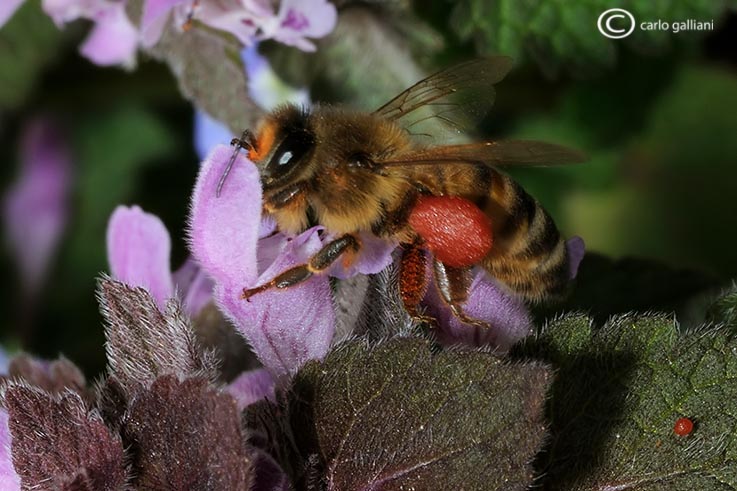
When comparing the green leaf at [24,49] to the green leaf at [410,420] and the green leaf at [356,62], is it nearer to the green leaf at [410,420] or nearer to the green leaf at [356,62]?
the green leaf at [356,62]

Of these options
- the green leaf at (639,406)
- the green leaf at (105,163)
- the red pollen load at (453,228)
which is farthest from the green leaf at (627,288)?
the green leaf at (105,163)

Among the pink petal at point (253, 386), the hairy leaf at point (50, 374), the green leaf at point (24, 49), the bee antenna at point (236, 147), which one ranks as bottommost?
the green leaf at point (24, 49)

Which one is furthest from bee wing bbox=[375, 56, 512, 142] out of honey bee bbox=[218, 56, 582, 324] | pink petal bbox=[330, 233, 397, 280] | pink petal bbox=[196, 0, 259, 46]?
pink petal bbox=[196, 0, 259, 46]

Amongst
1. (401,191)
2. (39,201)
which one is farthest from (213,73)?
(39,201)

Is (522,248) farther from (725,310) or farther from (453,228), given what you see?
(725,310)

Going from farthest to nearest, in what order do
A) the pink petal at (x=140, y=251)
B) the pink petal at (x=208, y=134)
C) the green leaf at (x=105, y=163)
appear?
the green leaf at (x=105, y=163) < the pink petal at (x=208, y=134) < the pink petal at (x=140, y=251)

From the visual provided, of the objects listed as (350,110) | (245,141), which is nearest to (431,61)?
(350,110)

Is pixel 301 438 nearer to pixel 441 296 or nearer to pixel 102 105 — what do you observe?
pixel 441 296
